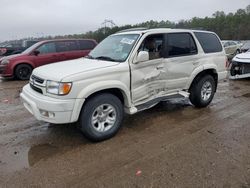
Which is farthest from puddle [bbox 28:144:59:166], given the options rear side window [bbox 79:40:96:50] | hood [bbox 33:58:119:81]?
rear side window [bbox 79:40:96:50]

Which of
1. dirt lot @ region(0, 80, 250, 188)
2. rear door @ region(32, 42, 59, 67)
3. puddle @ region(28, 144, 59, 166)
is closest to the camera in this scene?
dirt lot @ region(0, 80, 250, 188)

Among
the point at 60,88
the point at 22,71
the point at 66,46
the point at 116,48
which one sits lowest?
the point at 22,71

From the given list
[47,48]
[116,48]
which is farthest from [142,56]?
[47,48]

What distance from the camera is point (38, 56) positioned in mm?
10766

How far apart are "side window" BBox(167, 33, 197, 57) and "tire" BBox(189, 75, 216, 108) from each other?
2.46 ft

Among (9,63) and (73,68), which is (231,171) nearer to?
(73,68)

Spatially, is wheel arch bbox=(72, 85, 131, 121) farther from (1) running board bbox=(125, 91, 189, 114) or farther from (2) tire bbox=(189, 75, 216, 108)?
(2) tire bbox=(189, 75, 216, 108)

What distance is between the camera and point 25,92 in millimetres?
4461

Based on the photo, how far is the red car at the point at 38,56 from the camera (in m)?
10.5

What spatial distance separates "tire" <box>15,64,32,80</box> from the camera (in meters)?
10.6

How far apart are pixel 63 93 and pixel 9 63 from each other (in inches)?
310

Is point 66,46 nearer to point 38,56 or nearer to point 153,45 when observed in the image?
point 38,56

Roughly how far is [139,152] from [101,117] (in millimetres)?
889

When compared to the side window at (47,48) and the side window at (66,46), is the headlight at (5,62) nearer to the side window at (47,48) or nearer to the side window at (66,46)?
the side window at (47,48)
